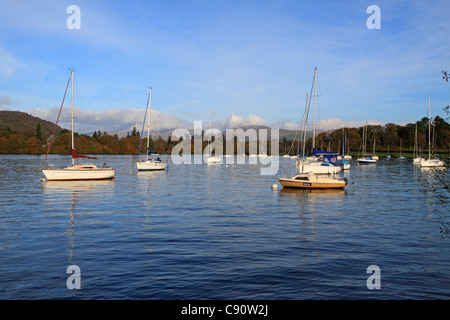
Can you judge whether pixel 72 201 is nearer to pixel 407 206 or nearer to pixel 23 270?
pixel 23 270

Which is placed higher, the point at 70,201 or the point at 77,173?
the point at 77,173

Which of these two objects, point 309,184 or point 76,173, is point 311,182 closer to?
point 309,184

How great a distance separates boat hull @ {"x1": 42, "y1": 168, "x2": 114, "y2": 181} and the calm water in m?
20.6

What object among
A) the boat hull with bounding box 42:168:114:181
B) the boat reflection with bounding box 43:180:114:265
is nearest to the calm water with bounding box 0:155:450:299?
the boat reflection with bounding box 43:180:114:265

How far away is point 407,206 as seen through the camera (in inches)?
1314

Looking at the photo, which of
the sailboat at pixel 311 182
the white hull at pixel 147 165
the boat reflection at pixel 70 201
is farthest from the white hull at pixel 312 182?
the white hull at pixel 147 165

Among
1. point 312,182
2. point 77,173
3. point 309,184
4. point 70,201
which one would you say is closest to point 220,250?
point 70,201

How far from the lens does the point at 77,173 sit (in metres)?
55.2

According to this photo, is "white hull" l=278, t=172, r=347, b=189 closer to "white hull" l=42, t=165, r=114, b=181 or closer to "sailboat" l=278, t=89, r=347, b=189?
"sailboat" l=278, t=89, r=347, b=189

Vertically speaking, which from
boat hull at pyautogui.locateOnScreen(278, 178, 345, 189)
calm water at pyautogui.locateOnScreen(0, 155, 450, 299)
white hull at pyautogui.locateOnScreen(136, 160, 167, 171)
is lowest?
calm water at pyautogui.locateOnScreen(0, 155, 450, 299)

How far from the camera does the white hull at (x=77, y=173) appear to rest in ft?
177

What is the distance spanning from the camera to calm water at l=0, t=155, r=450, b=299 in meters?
12.4

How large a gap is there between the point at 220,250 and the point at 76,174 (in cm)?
4358
